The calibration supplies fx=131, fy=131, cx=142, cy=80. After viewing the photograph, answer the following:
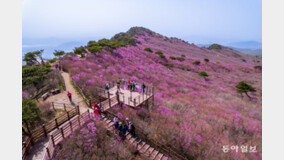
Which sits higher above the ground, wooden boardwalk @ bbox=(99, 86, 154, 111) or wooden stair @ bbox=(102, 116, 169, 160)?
wooden boardwalk @ bbox=(99, 86, 154, 111)

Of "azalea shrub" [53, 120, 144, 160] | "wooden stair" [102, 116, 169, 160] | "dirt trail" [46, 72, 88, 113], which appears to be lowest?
"wooden stair" [102, 116, 169, 160]

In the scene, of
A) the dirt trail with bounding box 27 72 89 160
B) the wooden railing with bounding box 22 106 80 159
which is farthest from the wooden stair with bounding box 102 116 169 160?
the dirt trail with bounding box 27 72 89 160

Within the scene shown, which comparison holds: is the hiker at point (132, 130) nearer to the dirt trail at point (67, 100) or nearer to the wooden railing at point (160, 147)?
the wooden railing at point (160, 147)

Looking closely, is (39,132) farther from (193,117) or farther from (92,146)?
(193,117)

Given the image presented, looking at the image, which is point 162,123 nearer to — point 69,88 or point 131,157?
point 131,157

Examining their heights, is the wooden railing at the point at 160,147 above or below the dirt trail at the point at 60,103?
below

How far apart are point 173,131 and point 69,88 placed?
48.7 feet

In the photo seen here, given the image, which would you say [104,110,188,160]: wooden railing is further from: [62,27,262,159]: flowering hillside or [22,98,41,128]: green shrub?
[22,98,41,128]: green shrub

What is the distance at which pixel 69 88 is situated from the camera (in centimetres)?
1811

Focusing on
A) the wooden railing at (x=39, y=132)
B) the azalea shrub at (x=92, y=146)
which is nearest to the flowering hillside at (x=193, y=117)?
the azalea shrub at (x=92, y=146)

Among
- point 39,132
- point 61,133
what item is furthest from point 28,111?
point 61,133

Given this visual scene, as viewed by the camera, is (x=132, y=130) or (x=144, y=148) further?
(x=132, y=130)

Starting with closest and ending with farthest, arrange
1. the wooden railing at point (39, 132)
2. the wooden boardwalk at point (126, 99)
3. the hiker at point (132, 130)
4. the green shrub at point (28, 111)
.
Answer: the wooden railing at point (39, 132) → the green shrub at point (28, 111) → the hiker at point (132, 130) → the wooden boardwalk at point (126, 99)

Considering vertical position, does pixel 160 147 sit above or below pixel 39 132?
below
